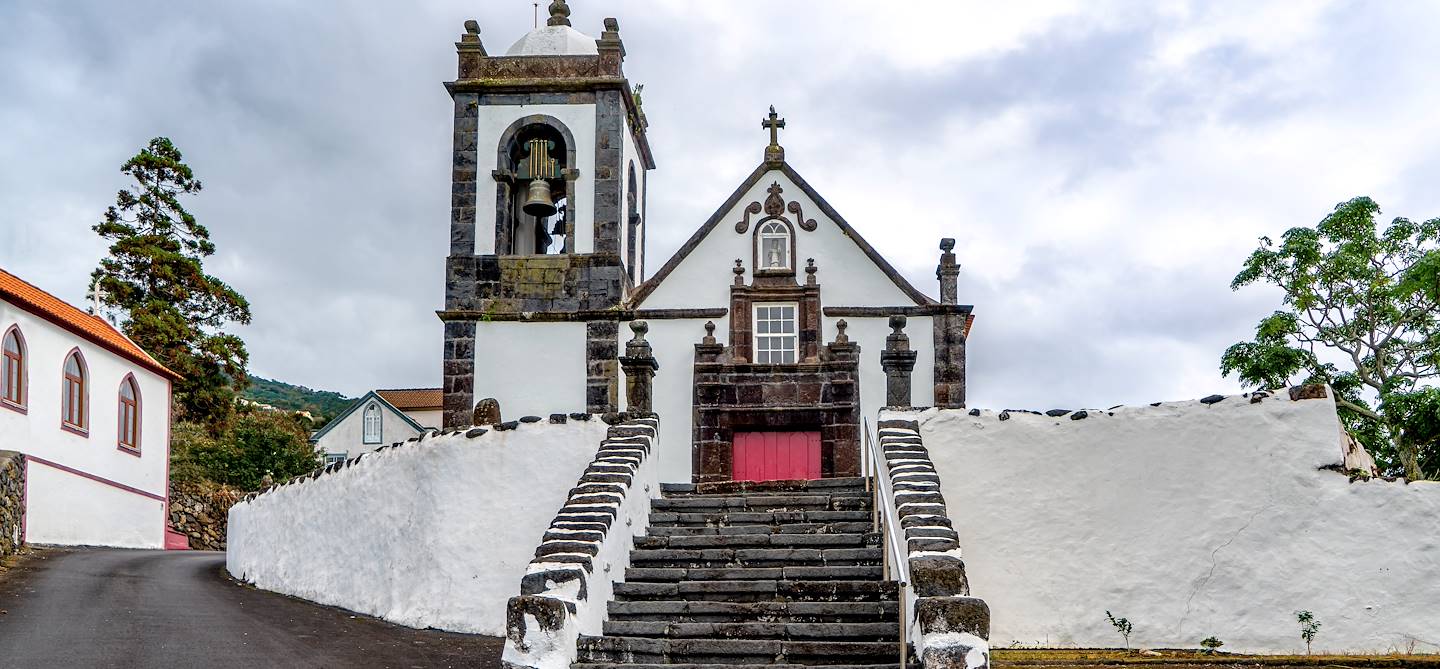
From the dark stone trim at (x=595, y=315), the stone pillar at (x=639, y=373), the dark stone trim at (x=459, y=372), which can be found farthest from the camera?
the dark stone trim at (x=459, y=372)

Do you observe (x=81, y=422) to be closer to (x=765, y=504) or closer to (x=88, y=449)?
(x=88, y=449)

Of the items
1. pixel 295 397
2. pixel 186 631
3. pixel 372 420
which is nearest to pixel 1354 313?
pixel 186 631

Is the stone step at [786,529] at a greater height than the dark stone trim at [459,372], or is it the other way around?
the dark stone trim at [459,372]

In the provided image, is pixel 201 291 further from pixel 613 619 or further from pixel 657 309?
pixel 613 619

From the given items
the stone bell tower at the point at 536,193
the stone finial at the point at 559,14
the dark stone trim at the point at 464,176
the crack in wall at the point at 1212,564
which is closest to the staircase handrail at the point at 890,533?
the crack in wall at the point at 1212,564

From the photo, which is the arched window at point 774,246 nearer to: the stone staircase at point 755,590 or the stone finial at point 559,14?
the stone finial at point 559,14

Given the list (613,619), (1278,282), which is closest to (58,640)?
(613,619)

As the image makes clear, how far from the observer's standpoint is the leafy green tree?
113 feet

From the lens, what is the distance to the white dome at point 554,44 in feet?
68.6

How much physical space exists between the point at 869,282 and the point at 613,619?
373 inches

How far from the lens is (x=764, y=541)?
11742mm

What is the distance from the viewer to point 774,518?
40.8 feet

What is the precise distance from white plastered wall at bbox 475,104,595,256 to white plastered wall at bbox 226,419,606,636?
18.9 ft

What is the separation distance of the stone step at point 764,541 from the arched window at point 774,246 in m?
7.76
